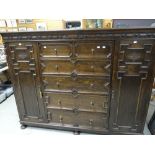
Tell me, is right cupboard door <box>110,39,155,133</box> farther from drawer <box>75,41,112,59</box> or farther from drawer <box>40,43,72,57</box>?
drawer <box>40,43,72,57</box>

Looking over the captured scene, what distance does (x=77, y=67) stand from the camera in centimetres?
187

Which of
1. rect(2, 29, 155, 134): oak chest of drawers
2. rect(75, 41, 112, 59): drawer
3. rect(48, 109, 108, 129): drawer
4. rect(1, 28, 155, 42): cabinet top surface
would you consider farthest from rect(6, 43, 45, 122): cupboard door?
rect(75, 41, 112, 59): drawer

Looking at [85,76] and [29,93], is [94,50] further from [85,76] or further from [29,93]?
[29,93]

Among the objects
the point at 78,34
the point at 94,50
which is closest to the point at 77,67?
the point at 94,50

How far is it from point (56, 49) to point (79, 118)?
3.51 feet

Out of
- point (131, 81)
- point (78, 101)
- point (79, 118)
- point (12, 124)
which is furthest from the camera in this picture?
point (12, 124)

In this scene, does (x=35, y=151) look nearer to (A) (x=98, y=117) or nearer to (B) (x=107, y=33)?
(B) (x=107, y=33)

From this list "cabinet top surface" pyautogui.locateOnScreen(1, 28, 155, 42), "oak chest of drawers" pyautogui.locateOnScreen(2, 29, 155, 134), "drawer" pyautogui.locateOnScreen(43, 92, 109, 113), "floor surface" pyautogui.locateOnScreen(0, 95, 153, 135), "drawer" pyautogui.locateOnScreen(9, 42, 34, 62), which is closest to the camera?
"cabinet top surface" pyautogui.locateOnScreen(1, 28, 155, 42)

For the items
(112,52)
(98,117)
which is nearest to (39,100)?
(98,117)

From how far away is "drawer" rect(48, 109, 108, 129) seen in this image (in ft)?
6.92

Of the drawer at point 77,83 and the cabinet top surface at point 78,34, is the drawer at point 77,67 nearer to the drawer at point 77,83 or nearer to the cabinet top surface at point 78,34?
the drawer at point 77,83

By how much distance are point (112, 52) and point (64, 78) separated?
72 cm

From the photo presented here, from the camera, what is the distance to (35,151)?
0.28 meters

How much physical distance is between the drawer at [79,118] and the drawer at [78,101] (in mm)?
91
